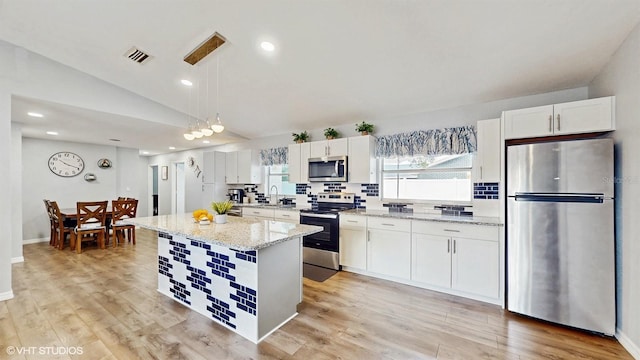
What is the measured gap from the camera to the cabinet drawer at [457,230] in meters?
2.74

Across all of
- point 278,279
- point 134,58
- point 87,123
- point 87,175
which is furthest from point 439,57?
point 87,175

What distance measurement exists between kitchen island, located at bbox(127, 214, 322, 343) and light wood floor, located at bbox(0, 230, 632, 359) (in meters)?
0.12

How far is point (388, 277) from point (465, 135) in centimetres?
209

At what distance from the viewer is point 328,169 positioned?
416 centimetres

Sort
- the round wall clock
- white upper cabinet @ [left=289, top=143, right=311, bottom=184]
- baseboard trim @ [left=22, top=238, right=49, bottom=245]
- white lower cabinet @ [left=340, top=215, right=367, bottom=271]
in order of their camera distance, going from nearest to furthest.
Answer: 1. white lower cabinet @ [left=340, top=215, right=367, bottom=271]
2. white upper cabinet @ [left=289, top=143, right=311, bottom=184]
3. baseboard trim @ [left=22, top=238, right=49, bottom=245]
4. the round wall clock

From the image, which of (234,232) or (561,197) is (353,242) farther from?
(561,197)

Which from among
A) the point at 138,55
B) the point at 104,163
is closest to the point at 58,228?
the point at 104,163

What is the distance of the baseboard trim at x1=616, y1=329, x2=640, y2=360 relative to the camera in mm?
1883

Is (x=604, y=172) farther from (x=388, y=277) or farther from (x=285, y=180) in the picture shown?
(x=285, y=180)

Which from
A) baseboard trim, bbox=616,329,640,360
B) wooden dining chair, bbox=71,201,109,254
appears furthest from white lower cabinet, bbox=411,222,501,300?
wooden dining chair, bbox=71,201,109,254

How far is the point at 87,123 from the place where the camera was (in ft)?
14.3

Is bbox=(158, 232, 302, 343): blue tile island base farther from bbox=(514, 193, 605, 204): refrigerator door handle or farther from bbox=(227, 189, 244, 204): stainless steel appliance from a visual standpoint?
bbox=(227, 189, 244, 204): stainless steel appliance

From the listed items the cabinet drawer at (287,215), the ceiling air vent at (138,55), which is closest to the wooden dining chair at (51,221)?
the ceiling air vent at (138,55)

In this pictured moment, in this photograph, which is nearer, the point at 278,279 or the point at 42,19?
the point at 278,279
